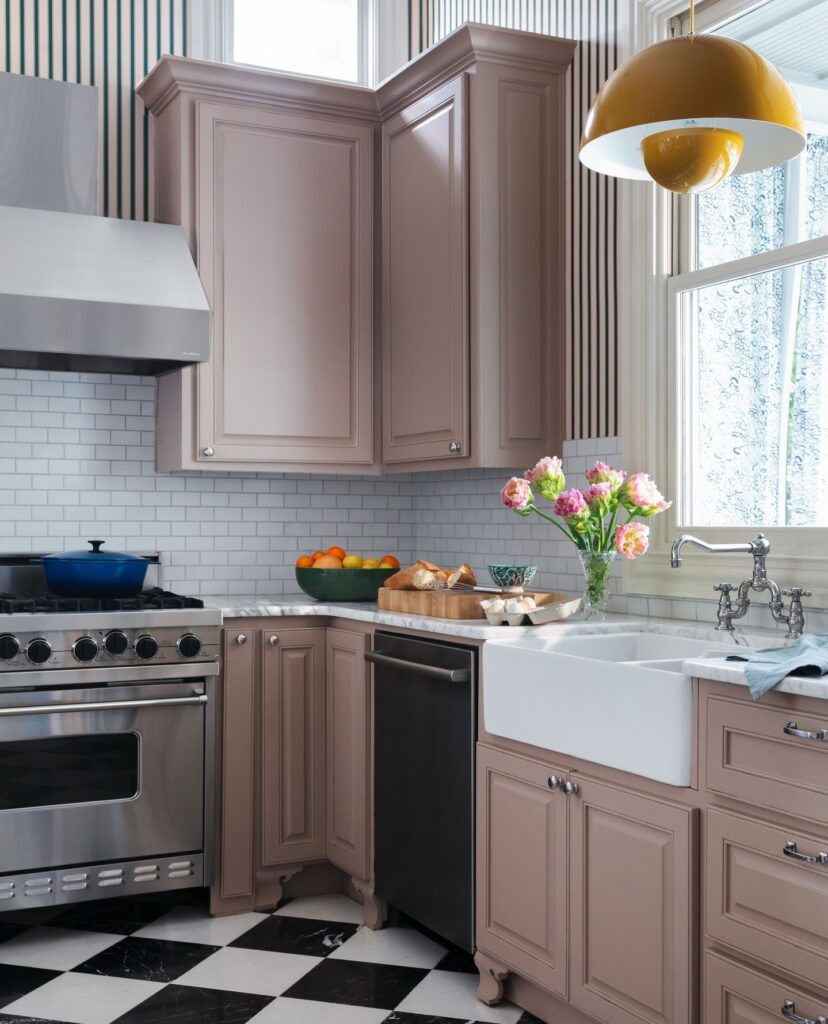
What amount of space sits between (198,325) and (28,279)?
516mm

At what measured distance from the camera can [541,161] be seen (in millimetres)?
Result: 3576

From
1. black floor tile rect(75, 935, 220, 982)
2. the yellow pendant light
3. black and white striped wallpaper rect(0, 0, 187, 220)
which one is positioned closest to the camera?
the yellow pendant light

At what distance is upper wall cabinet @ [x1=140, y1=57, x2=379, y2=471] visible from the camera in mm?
3773

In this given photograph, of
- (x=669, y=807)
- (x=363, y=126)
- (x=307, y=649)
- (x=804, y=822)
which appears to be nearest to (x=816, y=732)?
(x=804, y=822)

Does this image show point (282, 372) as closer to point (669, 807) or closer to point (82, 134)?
point (82, 134)

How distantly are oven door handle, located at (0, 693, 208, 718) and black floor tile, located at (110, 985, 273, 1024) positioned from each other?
2.54ft

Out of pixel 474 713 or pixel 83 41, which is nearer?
pixel 474 713

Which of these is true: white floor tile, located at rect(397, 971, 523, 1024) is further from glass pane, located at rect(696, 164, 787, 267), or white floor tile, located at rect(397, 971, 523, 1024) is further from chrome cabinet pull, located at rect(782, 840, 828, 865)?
glass pane, located at rect(696, 164, 787, 267)

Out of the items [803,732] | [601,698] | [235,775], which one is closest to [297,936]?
[235,775]

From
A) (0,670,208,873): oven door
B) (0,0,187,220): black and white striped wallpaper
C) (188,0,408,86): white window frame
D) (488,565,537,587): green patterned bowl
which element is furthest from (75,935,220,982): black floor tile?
(188,0,408,86): white window frame

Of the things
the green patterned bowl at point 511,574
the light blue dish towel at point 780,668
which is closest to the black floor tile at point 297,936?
the green patterned bowl at point 511,574

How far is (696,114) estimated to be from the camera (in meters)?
1.68

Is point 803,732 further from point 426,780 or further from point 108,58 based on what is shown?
point 108,58

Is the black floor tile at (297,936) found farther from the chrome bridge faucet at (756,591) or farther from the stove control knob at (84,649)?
the chrome bridge faucet at (756,591)
